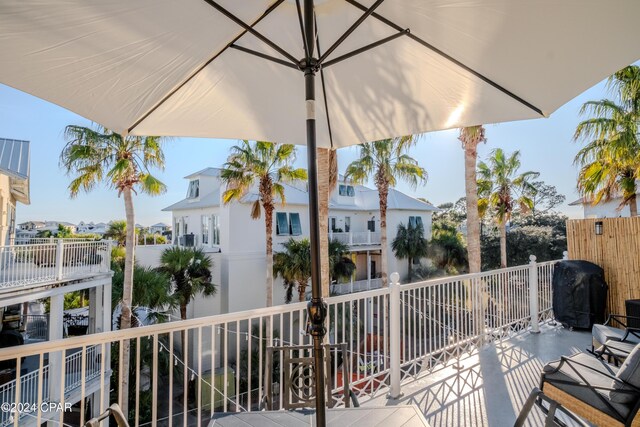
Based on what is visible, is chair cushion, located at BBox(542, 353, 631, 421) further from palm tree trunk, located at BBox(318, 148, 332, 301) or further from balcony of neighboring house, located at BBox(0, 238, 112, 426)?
balcony of neighboring house, located at BBox(0, 238, 112, 426)

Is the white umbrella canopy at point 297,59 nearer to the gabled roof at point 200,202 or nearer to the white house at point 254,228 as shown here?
the white house at point 254,228

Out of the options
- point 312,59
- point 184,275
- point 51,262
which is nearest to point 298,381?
point 312,59

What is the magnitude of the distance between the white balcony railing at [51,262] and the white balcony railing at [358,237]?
10.0 meters

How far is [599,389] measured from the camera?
2227mm

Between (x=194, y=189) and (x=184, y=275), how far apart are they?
21.9ft

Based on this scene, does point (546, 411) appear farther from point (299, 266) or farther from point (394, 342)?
point (299, 266)

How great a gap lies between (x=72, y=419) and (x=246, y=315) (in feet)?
38.4

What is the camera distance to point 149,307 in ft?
36.1

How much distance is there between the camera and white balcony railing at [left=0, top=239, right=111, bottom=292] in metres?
8.17

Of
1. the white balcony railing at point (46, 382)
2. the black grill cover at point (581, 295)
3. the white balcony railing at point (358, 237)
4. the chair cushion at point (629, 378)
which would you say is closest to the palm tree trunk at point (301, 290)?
the white balcony railing at point (358, 237)

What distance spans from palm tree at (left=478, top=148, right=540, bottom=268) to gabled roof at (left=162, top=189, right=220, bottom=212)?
12.7 m

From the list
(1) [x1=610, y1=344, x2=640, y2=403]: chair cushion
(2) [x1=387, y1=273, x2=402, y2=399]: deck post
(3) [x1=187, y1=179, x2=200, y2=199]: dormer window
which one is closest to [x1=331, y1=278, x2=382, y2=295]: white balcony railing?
(3) [x1=187, y1=179, x2=200, y2=199]: dormer window

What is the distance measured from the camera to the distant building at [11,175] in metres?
9.61

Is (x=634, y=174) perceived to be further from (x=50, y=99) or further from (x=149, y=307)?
(x=149, y=307)
